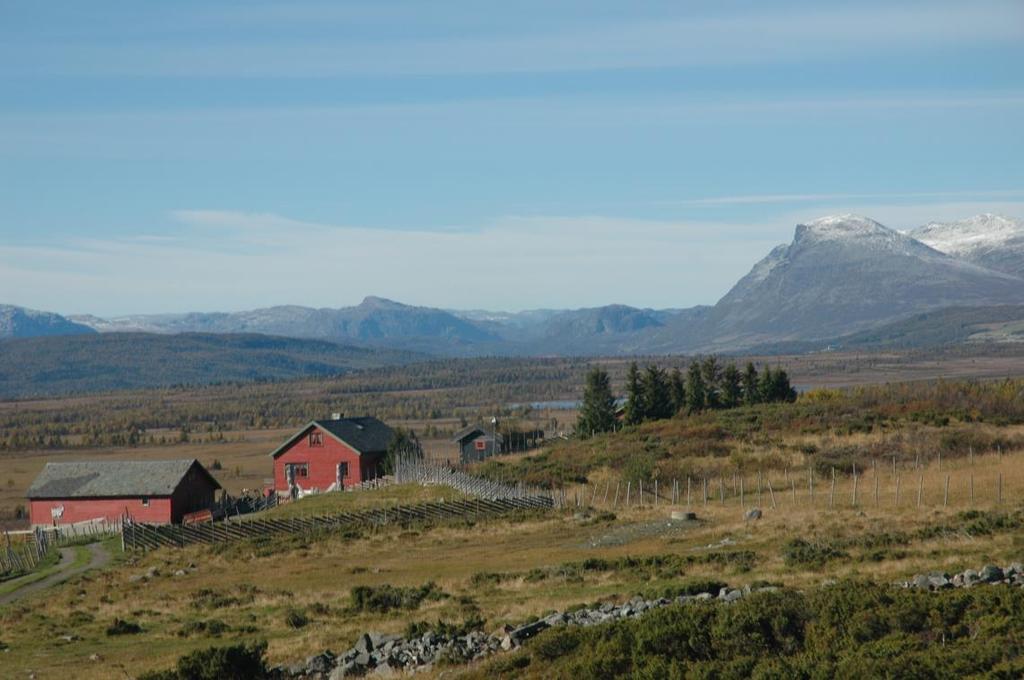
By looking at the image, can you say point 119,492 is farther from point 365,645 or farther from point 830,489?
point 365,645

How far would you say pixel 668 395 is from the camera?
324 feet

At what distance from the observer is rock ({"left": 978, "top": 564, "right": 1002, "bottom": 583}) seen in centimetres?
2236

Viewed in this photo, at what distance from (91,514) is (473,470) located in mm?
21351

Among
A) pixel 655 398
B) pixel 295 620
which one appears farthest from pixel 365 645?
pixel 655 398

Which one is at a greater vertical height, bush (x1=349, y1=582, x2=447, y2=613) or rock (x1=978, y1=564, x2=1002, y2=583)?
rock (x1=978, y1=564, x2=1002, y2=583)

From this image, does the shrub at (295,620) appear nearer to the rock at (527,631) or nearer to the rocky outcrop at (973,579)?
the rock at (527,631)

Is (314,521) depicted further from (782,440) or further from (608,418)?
(608,418)

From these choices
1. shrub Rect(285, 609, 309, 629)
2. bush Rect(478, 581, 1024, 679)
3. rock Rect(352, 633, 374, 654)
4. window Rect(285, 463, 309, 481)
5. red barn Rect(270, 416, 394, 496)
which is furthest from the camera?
window Rect(285, 463, 309, 481)

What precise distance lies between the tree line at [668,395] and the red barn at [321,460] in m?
21.3

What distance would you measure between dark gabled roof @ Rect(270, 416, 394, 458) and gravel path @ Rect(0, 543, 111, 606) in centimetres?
2420

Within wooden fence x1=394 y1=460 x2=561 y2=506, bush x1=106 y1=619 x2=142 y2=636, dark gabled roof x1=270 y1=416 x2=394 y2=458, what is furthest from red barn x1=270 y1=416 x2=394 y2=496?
bush x1=106 y1=619 x2=142 y2=636

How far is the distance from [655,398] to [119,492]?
43.7 meters

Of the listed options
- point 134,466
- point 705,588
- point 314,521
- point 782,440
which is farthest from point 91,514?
point 705,588

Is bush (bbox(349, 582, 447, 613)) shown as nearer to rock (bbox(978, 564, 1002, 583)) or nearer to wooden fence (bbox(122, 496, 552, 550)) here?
rock (bbox(978, 564, 1002, 583))
